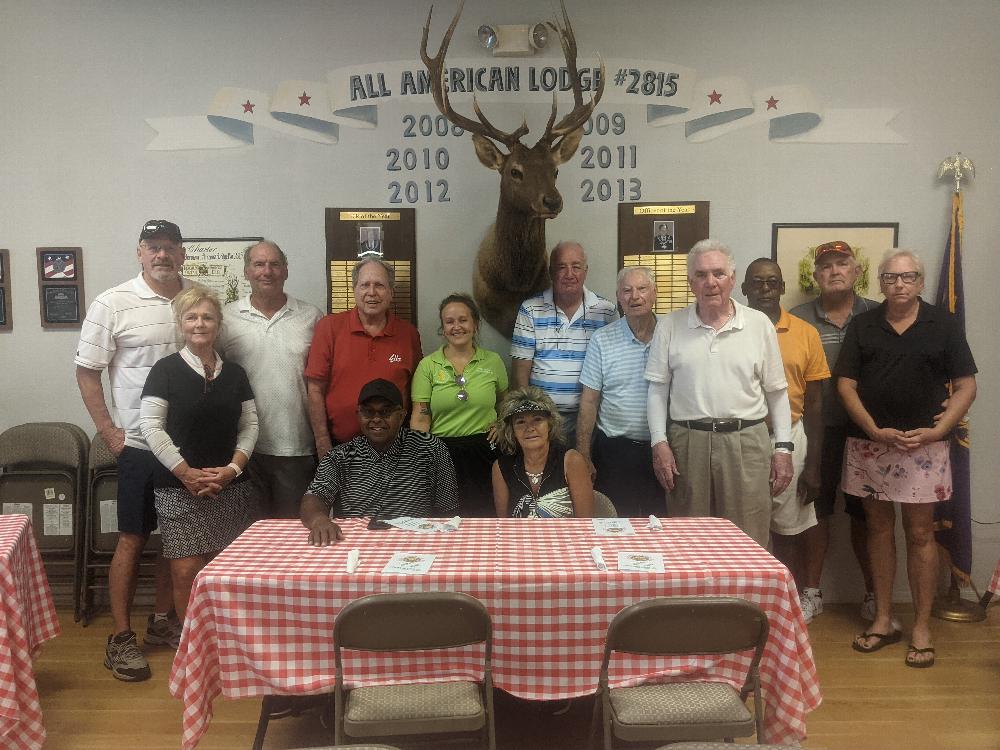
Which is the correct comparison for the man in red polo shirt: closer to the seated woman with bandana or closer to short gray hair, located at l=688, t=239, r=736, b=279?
the seated woman with bandana

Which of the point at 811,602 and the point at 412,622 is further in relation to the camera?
the point at 811,602

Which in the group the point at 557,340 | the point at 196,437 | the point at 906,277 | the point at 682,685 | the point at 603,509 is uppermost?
the point at 906,277

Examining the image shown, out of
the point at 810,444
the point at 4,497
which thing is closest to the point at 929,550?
the point at 810,444

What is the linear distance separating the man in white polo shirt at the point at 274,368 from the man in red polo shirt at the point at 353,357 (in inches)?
3.5

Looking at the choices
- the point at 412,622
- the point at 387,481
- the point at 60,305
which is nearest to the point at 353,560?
the point at 412,622

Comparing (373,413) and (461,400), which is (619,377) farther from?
(373,413)

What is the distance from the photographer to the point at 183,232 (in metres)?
3.95

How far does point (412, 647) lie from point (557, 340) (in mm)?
1851

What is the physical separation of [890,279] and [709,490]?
122 centimetres

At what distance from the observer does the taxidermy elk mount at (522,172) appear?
3.31 m

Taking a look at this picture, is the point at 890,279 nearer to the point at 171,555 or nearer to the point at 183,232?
the point at 171,555

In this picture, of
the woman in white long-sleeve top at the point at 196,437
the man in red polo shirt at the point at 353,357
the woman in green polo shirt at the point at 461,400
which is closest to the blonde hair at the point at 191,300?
the woman in white long-sleeve top at the point at 196,437

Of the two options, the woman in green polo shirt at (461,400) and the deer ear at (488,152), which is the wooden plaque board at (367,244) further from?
the woman in green polo shirt at (461,400)

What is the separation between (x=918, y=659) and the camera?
317 cm
